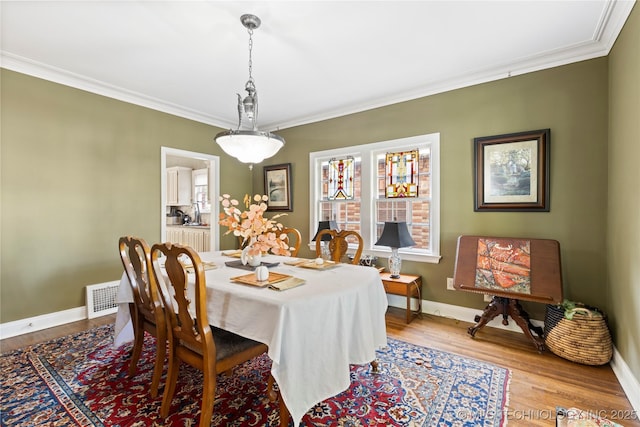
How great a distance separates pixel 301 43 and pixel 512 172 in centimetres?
230

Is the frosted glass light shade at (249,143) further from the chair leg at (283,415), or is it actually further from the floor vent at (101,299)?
the floor vent at (101,299)

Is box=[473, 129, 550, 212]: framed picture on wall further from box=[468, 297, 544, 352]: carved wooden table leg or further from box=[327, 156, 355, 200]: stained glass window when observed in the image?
box=[327, 156, 355, 200]: stained glass window

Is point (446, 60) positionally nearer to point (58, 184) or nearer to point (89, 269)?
point (58, 184)

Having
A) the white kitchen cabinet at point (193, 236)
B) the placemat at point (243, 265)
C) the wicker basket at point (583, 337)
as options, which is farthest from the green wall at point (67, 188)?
the wicker basket at point (583, 337)

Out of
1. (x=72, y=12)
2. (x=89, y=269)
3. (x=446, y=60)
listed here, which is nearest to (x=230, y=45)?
(x=72, y=12)

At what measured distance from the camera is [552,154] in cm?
279

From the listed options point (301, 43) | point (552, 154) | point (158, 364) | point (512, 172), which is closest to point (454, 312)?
point (512, 172)

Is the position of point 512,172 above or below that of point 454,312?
above

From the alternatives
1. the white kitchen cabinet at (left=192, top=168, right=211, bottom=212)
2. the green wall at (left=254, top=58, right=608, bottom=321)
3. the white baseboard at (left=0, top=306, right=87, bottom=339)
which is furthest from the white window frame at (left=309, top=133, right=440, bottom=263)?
the white kitchen cabinet at (left=192, top=168, right=211, bottom=212)

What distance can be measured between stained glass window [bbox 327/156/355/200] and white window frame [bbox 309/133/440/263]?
0.33ft

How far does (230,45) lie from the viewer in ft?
8.57

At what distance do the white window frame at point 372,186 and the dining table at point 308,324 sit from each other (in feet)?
5.43

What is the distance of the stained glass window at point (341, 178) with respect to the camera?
165 inches

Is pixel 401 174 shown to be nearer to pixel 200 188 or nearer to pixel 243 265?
pixel 243 265
